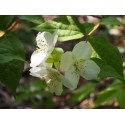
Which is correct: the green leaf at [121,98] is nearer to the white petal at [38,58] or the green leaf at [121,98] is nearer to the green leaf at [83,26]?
the green leaf at [83,26]

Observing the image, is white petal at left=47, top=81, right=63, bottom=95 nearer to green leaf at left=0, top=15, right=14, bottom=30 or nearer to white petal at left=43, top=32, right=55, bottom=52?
white petal at left=43, top=32, right=55, bottom=52

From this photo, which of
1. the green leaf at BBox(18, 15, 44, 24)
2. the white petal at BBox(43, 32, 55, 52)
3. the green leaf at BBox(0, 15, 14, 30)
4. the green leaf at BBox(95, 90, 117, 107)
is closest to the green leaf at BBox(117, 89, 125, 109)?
the green leaf at BBox(95, 90, 117, 107)

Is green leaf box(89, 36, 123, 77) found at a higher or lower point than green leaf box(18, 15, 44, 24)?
higher

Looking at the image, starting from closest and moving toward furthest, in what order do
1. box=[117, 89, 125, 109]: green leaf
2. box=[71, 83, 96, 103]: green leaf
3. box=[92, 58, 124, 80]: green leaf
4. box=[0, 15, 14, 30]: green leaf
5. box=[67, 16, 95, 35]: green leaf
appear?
box=[92, 58, 124, 80]: green leaf, box=[67, 16, 95, 35]: green leaf, box=[0, 15, 14, 30]: green leaf, box=[117, 89, 125, 109]: green leaf, box=[71, 83, 96, 103]: green leaf

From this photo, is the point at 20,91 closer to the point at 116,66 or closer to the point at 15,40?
the point at 15,40

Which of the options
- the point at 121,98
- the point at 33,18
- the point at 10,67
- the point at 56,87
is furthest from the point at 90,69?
the point at 121,98
